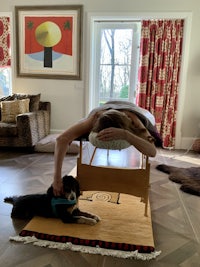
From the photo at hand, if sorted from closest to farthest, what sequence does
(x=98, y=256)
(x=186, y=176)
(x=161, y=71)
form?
(x=98, y=256)
(x=186, y=176)
(x=161, y=71)

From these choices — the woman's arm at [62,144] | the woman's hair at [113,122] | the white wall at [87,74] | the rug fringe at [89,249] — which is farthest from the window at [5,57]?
the rug fringe at [89,249]

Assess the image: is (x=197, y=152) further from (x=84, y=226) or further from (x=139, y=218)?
(x=84, y=226)

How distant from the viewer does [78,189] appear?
6.83 ft

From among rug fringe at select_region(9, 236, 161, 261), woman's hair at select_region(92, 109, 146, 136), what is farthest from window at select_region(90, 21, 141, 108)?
rug fringe at select_region(9, 236, 161, 261)

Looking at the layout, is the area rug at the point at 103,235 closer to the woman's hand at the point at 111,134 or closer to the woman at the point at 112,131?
the woman at the point at 112,131

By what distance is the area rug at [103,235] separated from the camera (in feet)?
5.61

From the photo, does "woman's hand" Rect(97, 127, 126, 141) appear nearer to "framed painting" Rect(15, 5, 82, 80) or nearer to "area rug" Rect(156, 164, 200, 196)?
"area rug" Rect(156, 164, 200, 196)

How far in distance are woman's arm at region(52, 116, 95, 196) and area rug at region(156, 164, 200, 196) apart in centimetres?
135

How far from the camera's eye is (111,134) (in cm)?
185

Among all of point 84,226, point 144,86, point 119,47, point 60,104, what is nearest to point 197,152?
point 144,86

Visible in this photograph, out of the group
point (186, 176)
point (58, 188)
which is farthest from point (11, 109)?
point (186, 176)

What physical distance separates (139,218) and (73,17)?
11.5 feet

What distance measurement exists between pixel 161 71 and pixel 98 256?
330cm

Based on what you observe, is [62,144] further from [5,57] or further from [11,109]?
[5,57]
